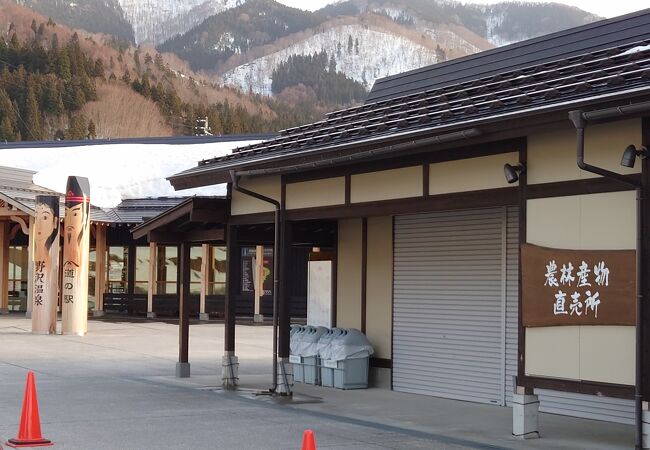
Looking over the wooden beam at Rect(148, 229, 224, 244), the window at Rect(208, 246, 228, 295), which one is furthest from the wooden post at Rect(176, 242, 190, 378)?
the window at Rect(208, 246, 228, 295)

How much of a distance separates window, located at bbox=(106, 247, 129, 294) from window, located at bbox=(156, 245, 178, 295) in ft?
4.17

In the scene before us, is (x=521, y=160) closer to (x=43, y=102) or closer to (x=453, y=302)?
(x=453, y=302)

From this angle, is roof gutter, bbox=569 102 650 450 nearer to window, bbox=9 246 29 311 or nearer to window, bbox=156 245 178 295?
window, bbox=156 245 178 295

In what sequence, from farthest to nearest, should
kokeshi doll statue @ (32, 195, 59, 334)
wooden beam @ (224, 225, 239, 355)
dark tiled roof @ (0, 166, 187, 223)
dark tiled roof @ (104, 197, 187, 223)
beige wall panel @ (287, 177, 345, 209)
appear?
1. dark tiled roof @ (104, 197, 187, 223)
2. dark tiled roof @ (0, 166, 187, 223)
3. kokeshi doll statue @ (32, 195, 59, 334)
4. wooden beam @ (224, 225, 239, 355)
5. beige wall panel @ (287, 177, 345, 209)

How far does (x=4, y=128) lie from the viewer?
74.2 m

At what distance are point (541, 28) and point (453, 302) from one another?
186635 mm

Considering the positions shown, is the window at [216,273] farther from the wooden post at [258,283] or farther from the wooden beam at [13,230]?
the wooden beam at [13,230]

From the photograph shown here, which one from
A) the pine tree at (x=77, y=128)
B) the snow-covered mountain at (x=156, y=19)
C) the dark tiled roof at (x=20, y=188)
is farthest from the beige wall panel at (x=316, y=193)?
the snow-covered mountain at (x=156, y=19)

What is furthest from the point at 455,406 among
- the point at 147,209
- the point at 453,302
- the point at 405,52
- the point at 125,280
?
the point at 405,52

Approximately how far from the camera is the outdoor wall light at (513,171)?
387 inches

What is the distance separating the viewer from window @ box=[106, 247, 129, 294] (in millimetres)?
33438

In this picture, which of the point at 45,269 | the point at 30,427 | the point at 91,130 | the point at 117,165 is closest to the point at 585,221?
the point at 30,427

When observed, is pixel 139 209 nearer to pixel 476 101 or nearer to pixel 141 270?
pixel 141 270

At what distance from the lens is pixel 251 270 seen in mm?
32312
